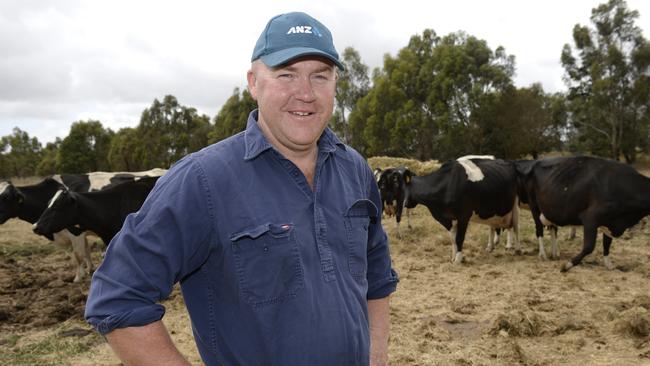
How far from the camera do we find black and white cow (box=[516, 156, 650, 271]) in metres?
8.05

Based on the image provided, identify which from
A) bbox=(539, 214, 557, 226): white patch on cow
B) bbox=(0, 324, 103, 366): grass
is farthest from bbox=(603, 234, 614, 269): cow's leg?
bbox=(0, 324, 103, 366): grass

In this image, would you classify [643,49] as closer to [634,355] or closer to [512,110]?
[512,110]

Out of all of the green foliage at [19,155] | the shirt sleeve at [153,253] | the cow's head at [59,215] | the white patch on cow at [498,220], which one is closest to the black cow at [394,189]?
the white patch on cow at [498,220]

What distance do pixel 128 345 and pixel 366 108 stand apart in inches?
1740

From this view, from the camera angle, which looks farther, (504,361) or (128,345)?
(504,361)

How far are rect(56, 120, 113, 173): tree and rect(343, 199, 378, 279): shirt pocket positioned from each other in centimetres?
6037

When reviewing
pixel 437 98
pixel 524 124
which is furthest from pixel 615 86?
pixel 437 98

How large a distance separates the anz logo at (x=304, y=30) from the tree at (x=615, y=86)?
3735 centimetres

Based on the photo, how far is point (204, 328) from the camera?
1645 millimetres

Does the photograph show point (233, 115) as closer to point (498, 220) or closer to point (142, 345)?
point (498, 220)

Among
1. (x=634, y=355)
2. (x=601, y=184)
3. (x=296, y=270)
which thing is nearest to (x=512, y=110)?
(x=601, y=184)

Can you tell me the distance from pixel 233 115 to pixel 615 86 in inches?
1406

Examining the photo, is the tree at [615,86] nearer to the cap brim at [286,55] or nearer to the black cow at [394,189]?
the black cow at [394,189]

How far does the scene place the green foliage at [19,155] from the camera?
67.4 m
